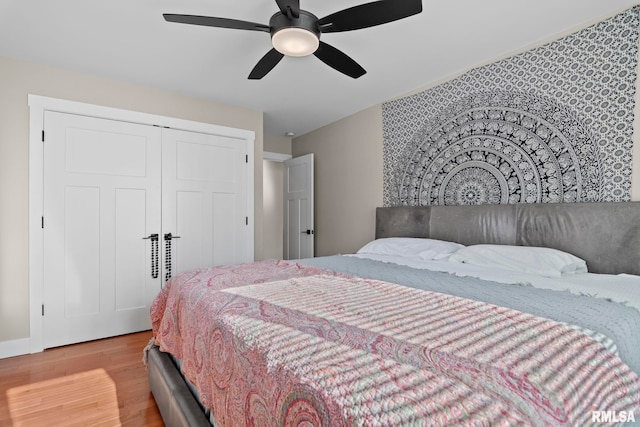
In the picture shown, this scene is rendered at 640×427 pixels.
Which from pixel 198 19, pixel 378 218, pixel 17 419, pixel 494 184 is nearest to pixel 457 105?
pixel 494 184

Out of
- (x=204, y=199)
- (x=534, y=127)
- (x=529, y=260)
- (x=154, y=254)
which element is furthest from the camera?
(x=204, y=199)

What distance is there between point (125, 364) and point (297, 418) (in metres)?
2.28

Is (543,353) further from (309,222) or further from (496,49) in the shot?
(309,222)

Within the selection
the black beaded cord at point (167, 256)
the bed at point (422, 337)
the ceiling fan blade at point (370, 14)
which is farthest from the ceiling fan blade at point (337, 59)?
the black beaded cord at point (167, 256)

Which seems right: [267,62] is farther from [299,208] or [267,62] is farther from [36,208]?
[299,208]

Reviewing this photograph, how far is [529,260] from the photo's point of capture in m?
1.92

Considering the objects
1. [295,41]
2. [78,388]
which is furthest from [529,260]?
[78,388]

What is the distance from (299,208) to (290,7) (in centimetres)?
318

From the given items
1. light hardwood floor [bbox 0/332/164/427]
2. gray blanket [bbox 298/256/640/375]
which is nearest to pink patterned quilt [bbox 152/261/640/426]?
gray blanket [bbox 298/256/640/375]

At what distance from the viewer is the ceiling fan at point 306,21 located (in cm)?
155

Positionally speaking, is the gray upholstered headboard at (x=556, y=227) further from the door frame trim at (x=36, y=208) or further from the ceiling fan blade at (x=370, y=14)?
the door frame trim at (x=36, y=208)

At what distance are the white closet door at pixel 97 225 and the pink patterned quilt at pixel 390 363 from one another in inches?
80.4

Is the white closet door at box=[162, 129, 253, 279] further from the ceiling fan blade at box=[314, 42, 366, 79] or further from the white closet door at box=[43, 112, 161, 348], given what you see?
the ceiling fan blade at box=[314, 42, 366, 79]

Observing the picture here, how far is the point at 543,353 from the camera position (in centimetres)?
78
